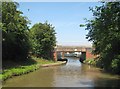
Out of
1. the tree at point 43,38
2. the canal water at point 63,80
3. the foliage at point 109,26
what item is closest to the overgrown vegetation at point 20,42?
the tree at point 43,38

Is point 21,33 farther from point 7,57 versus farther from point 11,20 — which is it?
point 11,20

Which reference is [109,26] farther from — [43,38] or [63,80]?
[43,38]

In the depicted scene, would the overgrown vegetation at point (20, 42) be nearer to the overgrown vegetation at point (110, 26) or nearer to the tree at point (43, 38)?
the tree at point (43, 38)

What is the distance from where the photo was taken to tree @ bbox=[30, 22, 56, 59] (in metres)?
79.9

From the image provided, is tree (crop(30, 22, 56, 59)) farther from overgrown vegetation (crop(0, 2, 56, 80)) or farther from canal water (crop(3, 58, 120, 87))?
canal water (crop(3, 58, 120, 87))

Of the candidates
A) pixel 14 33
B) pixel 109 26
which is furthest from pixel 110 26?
pixel 14 33

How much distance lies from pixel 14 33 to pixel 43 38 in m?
27.6

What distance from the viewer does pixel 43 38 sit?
80938 millimetres

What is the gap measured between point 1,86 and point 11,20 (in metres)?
17.5

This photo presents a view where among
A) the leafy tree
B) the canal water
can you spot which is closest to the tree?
the leafy tree

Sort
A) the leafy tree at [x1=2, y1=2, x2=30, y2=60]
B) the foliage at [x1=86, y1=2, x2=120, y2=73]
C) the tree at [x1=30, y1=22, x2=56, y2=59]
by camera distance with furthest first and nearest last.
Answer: the tree at [x1=30, y1=22, x2=56, y2=59] < the leafy tree at [x1=2, y1=2, x2=30, y2=60] < the foliage at [x1=86, y1=2, x2=120, y2=73]

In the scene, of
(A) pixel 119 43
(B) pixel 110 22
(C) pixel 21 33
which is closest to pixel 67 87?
(B) pixel 110 22

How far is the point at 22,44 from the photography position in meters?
61.9

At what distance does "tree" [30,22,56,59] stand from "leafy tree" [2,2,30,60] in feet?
44.4
